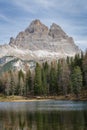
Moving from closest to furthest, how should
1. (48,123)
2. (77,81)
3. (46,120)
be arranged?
(48,123), (46,120), (77,81)

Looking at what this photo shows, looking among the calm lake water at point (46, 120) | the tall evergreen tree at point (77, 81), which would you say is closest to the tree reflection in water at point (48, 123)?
the calm lake water at point (46, 120)

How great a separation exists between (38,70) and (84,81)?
38318 mm

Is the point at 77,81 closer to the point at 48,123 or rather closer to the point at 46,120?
the point at 46,120

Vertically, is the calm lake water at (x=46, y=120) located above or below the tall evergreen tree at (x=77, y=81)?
below

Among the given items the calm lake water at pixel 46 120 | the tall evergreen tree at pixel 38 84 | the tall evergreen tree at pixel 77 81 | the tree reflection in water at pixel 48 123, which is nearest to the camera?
the tree reflection in water at pixel 48 123

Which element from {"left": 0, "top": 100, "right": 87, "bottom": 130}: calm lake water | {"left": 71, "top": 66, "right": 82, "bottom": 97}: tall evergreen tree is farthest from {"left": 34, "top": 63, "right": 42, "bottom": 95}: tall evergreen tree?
{"left": 0, "top": 100, "right": 87, "bottom": 130}: calm lake water

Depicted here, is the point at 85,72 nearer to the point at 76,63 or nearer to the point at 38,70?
the point at 76,63

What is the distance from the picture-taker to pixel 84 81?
158m

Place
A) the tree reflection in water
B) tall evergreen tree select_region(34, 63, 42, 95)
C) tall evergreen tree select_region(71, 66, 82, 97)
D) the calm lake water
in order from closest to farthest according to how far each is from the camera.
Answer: the tree reflection in water → the calm lake water → tall evergreen tree select_region(71, 66, 82, 97) → tall evergreen tree select_region(34, 63, 42, 95)

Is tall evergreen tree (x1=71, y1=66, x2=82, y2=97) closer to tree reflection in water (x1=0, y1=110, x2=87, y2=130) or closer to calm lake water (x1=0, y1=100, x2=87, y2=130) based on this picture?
calm lake water (x1=0, y1=100, x2=87, y2=130)

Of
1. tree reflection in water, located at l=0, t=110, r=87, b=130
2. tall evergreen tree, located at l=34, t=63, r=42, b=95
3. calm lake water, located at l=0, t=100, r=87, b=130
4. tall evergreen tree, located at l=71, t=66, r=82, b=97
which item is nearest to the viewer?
tree reflection in water, located at l=0, t=110, r=87, b=130

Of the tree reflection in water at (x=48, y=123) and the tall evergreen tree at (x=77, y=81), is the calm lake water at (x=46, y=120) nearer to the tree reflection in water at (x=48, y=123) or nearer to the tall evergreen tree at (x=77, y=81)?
the tree reflection in water at (x=48, y=123)

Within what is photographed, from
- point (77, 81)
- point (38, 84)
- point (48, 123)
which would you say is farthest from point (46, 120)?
point (38, 84)

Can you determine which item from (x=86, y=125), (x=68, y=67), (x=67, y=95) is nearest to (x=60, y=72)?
(x=68, y=67)
